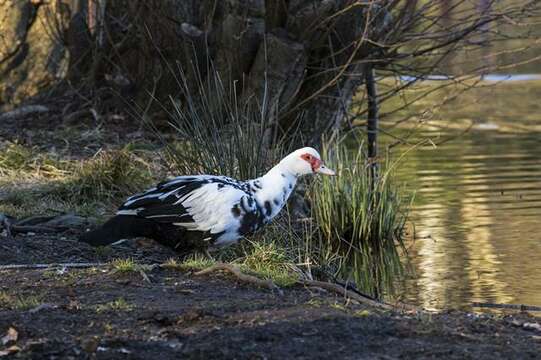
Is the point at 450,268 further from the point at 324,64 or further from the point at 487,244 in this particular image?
the point at 324,64

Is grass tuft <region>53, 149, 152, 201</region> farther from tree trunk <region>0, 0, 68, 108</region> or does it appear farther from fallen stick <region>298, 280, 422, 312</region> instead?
tree trunk <region>0, 0, 68, 108</region>

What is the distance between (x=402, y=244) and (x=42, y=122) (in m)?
5.05

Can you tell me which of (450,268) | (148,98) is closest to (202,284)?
(450,268)

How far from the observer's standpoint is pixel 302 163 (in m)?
8.05

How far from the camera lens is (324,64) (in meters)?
12.4

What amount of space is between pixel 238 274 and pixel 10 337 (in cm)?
179

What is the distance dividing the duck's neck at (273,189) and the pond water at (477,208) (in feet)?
4.15

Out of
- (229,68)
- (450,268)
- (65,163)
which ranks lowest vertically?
(450,268)

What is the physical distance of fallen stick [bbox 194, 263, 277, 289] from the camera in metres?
6.71

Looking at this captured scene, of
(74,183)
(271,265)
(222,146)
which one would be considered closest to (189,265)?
(271,265)

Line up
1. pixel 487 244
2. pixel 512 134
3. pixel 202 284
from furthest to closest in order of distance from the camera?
pixel 512 134 < pixel 487 244 < pixel 202 284

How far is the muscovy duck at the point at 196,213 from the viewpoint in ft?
24.8

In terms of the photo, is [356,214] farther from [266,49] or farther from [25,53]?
[25,53]

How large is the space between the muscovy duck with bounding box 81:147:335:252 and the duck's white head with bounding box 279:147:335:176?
0.17m
